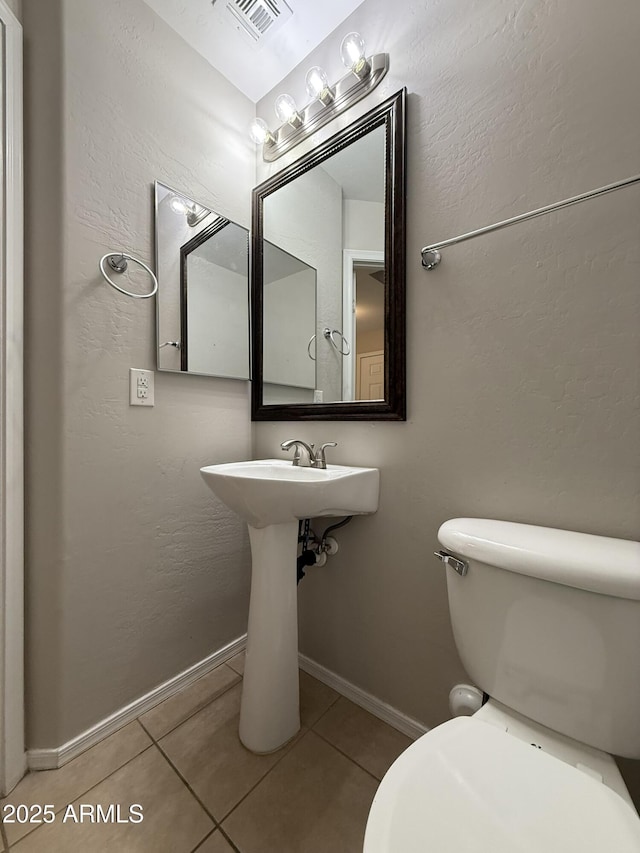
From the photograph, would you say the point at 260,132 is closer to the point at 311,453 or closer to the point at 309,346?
the point at 309,346

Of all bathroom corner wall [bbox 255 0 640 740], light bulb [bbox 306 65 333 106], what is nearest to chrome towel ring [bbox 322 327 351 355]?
bathroom corner wall [bbox 255 0 640 740]

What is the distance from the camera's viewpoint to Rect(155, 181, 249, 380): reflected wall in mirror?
1.21m

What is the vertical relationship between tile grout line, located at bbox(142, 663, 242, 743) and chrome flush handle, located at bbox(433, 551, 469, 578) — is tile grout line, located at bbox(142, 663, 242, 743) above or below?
below

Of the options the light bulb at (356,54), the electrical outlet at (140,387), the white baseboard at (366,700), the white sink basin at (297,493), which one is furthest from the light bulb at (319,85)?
the white baseboard at (366,700)

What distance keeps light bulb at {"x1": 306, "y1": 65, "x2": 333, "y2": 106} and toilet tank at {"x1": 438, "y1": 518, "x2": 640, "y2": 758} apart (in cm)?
152

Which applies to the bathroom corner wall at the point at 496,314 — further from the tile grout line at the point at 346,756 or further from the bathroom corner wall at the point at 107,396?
the bathroom corner wall at the point at 107,396

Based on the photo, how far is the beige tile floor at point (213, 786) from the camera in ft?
2.60

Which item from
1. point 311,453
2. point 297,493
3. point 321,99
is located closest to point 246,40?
point 321,99

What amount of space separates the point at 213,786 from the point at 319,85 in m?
2.21

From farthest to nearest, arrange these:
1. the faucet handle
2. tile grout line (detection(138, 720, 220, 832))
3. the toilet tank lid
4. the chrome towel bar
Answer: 1. the faucet handle
2. tile grout line (detection(138, 720, 220, 832))
3. the chrome towel bar
4. the toilet tank lid

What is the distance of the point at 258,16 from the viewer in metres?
1.21

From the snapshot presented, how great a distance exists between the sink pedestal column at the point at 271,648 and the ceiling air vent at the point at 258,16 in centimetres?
175

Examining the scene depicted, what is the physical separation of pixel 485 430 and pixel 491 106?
0.87m

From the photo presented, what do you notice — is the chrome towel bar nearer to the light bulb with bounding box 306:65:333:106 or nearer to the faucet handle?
the faucet handle
